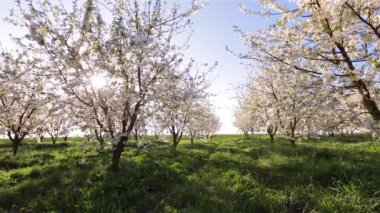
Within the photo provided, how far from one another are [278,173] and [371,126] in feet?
13.6

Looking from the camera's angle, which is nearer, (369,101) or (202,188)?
(369,101)

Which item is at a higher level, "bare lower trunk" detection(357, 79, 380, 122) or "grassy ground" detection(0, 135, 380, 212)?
"bare lower trunk" detection(357, 79, 380, 122)

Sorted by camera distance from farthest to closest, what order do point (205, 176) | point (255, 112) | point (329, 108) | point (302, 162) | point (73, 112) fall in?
point (255, 112), point (302, 162), point (205, 176), point (73, 112), point (329, 108)

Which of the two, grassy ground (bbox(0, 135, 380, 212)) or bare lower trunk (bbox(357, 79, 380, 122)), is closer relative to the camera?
bare lower trunk (bbox(357, 79, 380, 122))

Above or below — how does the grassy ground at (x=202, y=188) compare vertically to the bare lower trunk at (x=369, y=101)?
below

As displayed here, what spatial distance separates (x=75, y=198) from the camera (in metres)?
8.73

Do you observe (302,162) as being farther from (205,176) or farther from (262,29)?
(262,29)

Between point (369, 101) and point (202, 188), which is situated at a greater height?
point (369, 101)

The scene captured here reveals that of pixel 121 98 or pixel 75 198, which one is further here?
pixel 121 98

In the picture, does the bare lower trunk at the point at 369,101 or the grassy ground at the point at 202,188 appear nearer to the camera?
the bare lower trunk at the point at 369,101

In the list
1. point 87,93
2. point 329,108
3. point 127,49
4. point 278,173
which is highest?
point 127,49

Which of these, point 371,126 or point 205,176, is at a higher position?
point 371,126

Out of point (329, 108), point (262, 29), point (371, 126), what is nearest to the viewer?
point (371, 126)

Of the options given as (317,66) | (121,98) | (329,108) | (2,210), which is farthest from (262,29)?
(2,210)
